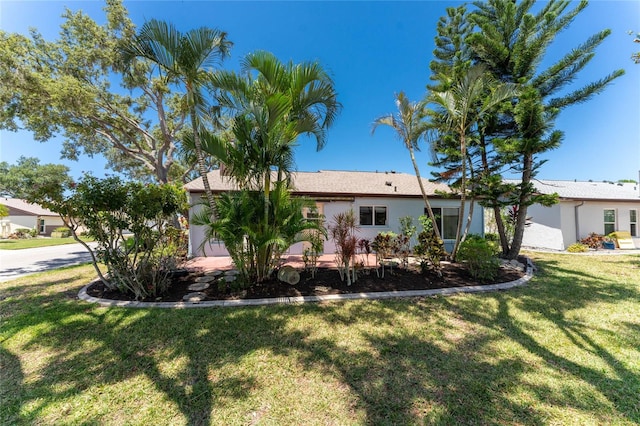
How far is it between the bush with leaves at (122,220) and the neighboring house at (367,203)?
4483mm

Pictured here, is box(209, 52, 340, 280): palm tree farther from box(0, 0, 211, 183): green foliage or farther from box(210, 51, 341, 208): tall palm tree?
box(0, 0, 211, 183): green foliage

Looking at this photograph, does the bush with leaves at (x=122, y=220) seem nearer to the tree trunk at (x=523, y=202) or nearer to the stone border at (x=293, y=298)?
the stone border at (x=293, y=298)

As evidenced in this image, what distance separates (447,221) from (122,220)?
13005mm

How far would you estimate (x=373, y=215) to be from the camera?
38.8 ft

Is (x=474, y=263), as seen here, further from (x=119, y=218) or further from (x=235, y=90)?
(x=119, y=218)

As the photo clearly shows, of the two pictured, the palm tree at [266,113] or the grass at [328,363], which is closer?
the grass at [328,363]

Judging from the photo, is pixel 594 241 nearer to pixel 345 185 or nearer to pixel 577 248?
pixel 577 248

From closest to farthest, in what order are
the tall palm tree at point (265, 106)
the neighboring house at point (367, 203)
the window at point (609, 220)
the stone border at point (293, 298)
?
1. the stone border at point (293, 298)
2. the tall palm tree at point (265, 106)
3. the neighboring house at point (367, 203)
4. the window at point (609, 220)

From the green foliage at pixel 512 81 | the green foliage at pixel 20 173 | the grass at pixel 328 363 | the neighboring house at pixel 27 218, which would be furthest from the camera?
the green foliage at pixel 20 173

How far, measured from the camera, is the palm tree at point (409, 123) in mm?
7887

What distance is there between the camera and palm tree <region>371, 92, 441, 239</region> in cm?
789

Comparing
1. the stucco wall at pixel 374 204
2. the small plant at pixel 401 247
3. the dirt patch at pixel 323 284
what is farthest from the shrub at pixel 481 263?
the stucco wall at pixel 374 204

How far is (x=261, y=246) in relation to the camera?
5535mm

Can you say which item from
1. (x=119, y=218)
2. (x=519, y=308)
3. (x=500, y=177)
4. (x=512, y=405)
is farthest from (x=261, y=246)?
(x=500, y=177)
